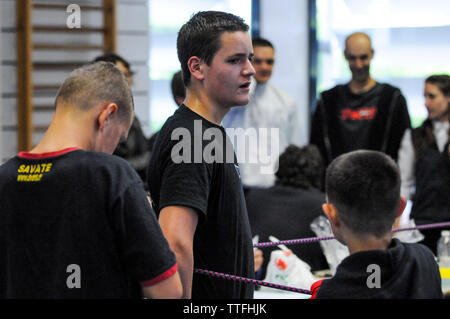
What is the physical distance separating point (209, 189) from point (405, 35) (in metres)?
4.44

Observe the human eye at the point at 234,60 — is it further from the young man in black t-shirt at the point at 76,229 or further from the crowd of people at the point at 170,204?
the young man in black t-shirt at the point at 76,229

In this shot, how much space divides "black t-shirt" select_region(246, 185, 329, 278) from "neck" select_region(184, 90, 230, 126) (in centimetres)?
124

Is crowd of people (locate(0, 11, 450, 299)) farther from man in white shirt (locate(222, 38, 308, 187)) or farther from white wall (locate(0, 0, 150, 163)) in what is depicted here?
white wall (locate(0, 0, 150, 163))

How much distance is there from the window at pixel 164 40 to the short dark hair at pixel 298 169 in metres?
2.81

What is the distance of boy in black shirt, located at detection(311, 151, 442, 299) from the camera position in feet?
4.38

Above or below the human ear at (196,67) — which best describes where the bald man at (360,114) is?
below

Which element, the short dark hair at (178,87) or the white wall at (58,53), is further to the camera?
the white wall at (58,53)

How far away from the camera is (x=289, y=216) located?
282 centimetres

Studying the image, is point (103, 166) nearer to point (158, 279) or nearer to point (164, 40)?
point (158, 279)

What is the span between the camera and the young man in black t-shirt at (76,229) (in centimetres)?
127

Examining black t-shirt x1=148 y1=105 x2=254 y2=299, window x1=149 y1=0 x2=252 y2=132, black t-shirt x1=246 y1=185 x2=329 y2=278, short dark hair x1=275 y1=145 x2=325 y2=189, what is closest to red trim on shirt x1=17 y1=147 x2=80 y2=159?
black t-shirt x1=148 y1=105 x2=254 y2=299

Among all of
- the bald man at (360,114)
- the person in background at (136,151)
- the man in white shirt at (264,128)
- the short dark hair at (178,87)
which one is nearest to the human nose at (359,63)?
the bald man at (360,114)
